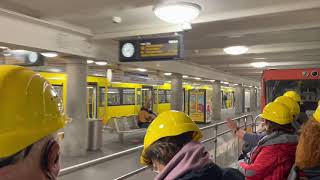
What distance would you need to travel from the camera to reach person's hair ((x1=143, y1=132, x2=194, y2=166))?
5.50ft

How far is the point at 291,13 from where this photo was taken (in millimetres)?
6215

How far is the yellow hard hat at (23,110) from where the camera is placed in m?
0.82

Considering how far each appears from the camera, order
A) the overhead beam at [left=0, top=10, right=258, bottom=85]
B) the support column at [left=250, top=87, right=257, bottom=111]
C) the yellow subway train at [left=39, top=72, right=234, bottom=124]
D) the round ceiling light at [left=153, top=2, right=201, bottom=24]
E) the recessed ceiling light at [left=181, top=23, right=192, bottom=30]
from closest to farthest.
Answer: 1. the round ceiling light at [left=153, top=2, right=201, bottom=24]
2. the overhead beam at [left=0, top=10, right=258, bottom=85]
3. the recessed ceiling light at [left=181, top=23, right=192, bottom=30]
4. the yellow subway train at [left=39, top=72, right=234, bottom=124]
5. the support column at [left=250, top=87, right=257, bottom=111]

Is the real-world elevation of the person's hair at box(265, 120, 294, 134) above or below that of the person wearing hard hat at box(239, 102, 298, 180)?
above

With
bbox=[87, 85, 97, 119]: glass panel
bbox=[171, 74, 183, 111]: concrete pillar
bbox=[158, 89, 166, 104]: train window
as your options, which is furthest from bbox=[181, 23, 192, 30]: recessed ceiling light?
bbox=[158, 89, 166, 104]: train window

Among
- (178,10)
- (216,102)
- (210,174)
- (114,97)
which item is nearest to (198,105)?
(216,102)

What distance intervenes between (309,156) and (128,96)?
15429 millimetres

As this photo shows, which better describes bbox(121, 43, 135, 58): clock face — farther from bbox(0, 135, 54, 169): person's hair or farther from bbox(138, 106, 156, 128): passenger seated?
bbox(0, 135, 54, 169): person's hair

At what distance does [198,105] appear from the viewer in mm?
19984

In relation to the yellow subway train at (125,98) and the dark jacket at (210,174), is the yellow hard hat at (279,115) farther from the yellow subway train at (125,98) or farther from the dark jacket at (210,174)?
the yellow subway train at (125,98)

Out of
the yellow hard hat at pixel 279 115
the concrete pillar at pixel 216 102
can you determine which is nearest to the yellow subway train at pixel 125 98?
the concrete pillar at pixel 216 102

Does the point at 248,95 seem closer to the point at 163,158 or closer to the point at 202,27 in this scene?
the point at 202,27

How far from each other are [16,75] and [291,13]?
6225 mm

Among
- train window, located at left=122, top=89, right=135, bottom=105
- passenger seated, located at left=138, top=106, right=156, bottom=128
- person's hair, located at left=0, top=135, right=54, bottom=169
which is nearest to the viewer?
person's hair, located at left=0, top=135, right=54, bottom=169
